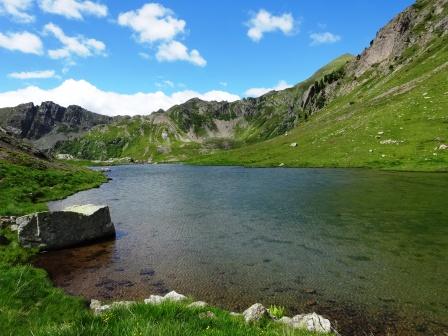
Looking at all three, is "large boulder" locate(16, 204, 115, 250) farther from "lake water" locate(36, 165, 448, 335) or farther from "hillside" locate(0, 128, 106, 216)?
"hillside" locate(0, 128, 106, 216)

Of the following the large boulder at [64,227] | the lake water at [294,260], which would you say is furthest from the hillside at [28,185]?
the lake water at [294,260]

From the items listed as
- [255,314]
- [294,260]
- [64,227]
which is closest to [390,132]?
[294,260]

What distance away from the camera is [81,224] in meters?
29.5

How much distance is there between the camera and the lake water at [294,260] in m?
17.4

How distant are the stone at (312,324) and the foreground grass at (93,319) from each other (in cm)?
111

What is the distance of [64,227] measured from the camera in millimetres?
A: 28297

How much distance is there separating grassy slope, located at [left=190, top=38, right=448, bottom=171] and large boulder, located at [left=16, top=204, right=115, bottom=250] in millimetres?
71453

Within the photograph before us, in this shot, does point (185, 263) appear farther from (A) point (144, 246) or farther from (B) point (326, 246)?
(B) point (326, 246)

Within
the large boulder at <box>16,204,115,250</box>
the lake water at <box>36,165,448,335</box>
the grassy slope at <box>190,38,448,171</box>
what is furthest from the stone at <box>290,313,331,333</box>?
the grassy slope at <box>190,38,448,171</box>

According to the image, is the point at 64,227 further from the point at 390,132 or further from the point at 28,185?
the point at 390,132

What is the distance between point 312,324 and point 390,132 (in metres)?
110

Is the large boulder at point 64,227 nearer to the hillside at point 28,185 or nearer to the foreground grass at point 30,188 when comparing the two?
the hillside at point 28,185

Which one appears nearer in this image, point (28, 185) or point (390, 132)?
point (28, 185)

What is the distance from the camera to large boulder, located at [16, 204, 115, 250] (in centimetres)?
2677
